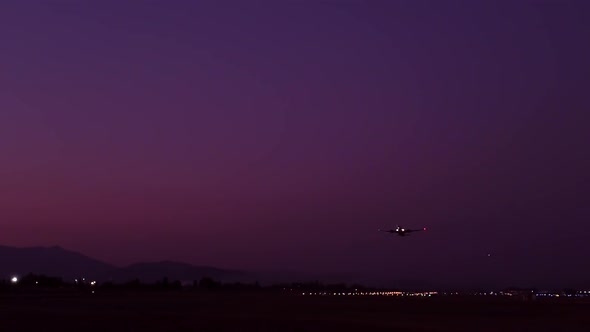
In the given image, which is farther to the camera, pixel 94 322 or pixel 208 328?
pixel 94 322

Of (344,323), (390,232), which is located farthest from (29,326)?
(390,232)

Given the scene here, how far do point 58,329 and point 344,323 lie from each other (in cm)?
1962

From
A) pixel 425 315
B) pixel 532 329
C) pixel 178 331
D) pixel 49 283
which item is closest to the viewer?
pixel 178 331

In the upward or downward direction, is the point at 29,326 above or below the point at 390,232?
below

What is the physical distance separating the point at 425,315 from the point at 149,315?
23.5m

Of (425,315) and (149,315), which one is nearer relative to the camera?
(149,315)

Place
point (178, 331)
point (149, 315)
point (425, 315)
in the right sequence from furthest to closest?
1. point (425, 315)
2. point (149, 315)
3. point (178, 331)

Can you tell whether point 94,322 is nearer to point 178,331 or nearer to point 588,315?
point 178,331

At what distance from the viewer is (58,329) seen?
5181cm

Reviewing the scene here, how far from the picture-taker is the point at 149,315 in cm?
6425

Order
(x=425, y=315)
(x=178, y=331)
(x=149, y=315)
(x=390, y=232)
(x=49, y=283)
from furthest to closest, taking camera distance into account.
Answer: (x=49, y=283), (x=390, y=232), (x=425, y=315), (x=149, y=315), (x=178, y=331)

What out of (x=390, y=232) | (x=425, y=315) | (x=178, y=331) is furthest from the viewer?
(x=390, y=232)

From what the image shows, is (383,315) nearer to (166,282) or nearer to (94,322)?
(94,322)

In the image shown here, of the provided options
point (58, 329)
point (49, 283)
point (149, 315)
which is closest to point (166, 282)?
point (49, 283)
